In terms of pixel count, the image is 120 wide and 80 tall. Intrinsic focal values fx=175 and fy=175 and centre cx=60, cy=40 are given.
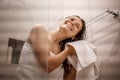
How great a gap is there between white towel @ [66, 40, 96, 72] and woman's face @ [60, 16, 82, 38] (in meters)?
0.08

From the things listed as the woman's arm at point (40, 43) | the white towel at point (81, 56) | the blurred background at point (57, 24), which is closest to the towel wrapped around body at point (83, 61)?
the white towel at point (81, 56)

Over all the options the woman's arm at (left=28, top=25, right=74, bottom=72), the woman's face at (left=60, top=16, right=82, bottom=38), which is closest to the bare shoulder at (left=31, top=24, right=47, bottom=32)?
the woman's arm at (left=28, top=25, right=74, bottom=72)

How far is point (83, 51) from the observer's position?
105 centimetres

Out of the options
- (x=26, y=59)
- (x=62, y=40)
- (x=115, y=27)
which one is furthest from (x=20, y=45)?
(x=115, y=27)

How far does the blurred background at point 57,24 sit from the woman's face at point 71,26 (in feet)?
0.23

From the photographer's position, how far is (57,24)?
3.13ft

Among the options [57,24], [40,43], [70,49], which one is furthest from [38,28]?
[70,49]

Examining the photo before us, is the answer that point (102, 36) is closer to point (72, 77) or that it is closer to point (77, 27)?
point (77, 27)

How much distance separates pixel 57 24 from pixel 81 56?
0.80ft

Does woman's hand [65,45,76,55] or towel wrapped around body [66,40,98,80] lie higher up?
woman's hand [65,45,76,55]

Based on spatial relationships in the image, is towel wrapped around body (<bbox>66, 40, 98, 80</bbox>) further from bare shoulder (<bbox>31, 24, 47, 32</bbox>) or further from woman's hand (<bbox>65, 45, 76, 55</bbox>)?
bare shoulder (<bbox>31, 24, 47, 32</bbox>)

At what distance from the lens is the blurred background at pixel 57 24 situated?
2.39ft

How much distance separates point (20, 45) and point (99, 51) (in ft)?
2.39

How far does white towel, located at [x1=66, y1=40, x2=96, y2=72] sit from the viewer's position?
102cm
